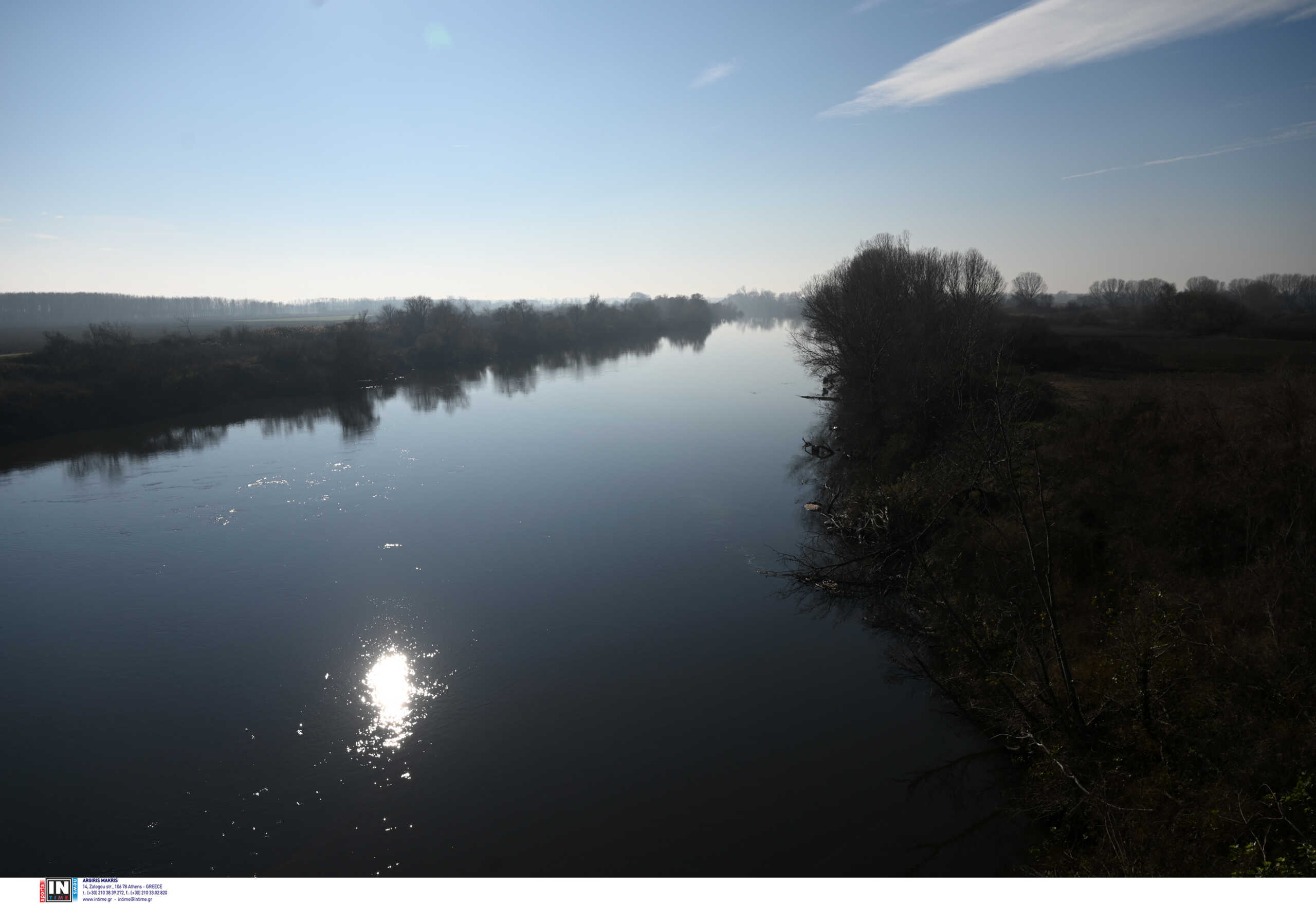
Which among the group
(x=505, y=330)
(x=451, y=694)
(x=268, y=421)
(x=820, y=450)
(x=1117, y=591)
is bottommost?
(x=451, y=694)

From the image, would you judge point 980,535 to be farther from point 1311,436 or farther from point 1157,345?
point 1157,345

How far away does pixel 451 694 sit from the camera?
42.5 ft

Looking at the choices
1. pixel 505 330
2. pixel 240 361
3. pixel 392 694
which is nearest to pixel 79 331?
pixel 505 330

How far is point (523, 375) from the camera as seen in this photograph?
60.2 metres

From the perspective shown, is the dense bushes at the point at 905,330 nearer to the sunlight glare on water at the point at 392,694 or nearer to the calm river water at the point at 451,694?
the calm river water at the point at 451,694

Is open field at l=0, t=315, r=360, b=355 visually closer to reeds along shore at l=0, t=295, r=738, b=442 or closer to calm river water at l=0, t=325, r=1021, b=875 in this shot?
reeds along shore at l=0, t=295, r=738, b=442

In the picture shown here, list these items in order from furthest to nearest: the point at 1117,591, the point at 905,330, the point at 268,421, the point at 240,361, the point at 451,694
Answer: the point at 240,361, the point at 268,421, the point at 905,330, the point at 451,694, the point at 1117,591

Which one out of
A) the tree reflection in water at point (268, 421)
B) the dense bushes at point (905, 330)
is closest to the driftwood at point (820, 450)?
the dense bushes at point (905, 330)

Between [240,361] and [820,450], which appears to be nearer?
[820,450]

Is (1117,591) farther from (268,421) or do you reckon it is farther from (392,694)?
(268,421)

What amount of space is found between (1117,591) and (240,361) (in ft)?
179

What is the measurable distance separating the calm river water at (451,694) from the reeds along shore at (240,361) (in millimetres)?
13911
